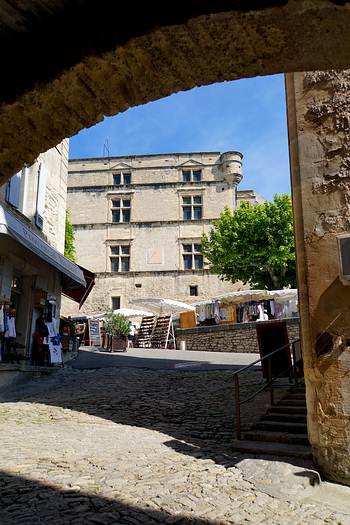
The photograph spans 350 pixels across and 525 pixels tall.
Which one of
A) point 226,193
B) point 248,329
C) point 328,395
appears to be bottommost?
point 328,395

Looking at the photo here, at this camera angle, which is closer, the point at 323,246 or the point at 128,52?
the point at 128,52

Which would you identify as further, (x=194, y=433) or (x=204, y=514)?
(x=194, y=433)

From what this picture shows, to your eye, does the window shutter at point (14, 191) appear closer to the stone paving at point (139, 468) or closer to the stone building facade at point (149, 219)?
the stone paving at point (139, 468)

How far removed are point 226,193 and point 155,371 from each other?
25362mm

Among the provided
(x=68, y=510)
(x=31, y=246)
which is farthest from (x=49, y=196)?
(x=68, y=510)

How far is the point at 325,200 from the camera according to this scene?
5543 millimetres

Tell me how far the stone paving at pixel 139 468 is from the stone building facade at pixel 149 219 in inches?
1012

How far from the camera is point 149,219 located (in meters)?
36.3

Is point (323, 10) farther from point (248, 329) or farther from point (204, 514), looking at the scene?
point (248, 329)

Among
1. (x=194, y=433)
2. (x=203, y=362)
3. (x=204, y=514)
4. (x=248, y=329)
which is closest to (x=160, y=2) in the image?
(x=204, y=514)

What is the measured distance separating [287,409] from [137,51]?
6.25 meters

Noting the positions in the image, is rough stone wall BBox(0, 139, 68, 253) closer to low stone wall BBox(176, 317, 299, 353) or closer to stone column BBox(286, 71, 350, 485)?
stone column BBox(286, 71, 350, 485)

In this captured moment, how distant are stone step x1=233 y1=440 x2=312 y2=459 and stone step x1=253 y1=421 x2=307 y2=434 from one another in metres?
0.44

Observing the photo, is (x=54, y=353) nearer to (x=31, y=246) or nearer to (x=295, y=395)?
(x=31, y=246)
